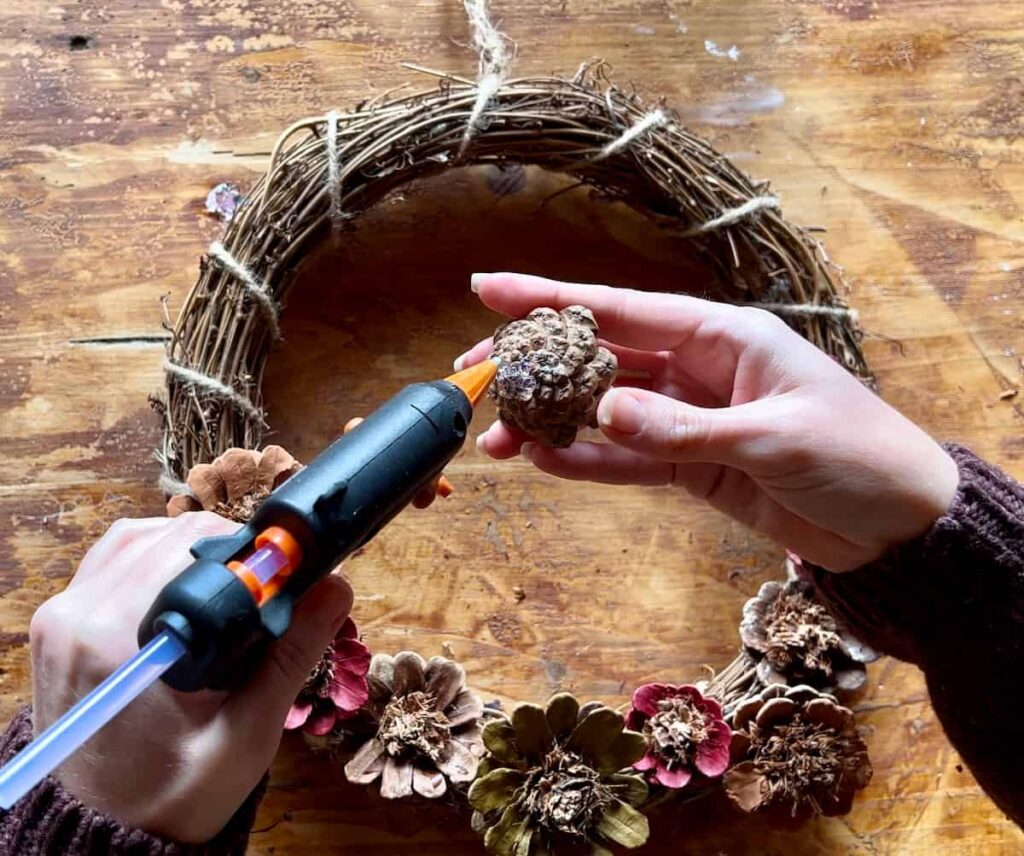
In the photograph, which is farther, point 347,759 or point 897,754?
point 897,754

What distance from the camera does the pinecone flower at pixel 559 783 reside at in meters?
1.05

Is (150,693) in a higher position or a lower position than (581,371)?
lower

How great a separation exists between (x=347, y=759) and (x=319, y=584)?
0.41 metres

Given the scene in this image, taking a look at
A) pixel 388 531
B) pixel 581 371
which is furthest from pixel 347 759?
pixel 581 371

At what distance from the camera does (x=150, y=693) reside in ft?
2.63

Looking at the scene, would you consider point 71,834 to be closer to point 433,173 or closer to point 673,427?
point 673,427

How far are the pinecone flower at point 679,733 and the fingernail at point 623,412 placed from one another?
397 mm

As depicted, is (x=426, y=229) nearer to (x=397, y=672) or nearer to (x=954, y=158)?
(x=397, y=672)

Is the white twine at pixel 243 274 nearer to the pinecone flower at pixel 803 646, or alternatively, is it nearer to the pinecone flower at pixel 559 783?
the pinecone flower at pixel 559 783

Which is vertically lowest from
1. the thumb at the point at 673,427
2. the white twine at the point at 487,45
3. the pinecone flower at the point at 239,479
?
the pinecone flower at the point at 239,479

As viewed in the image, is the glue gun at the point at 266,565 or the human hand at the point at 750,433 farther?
the human hand at the point at 750,433

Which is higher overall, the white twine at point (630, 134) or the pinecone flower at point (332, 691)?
the white twine at point (630, 134)

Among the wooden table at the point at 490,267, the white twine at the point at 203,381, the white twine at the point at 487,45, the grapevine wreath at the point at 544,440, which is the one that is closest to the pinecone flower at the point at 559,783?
the grapevine wreath at the point at 544,440

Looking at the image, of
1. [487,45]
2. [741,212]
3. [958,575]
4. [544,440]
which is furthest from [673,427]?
[487,45]
